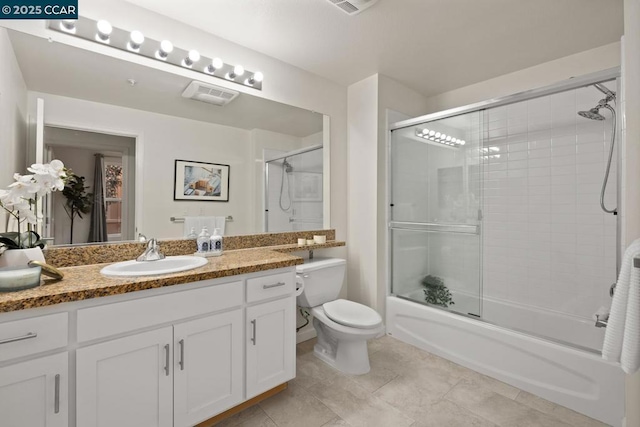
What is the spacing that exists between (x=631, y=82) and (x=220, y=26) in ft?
7.78

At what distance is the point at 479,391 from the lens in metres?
1.90

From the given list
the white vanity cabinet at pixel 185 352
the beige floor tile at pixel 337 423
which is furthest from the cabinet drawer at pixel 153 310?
the beige floor tile at pixel 337 423

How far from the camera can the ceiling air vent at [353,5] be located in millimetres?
1748

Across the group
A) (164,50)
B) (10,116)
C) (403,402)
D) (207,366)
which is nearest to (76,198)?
(10,116)

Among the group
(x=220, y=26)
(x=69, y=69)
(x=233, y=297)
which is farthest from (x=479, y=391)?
(x=69, y=69)

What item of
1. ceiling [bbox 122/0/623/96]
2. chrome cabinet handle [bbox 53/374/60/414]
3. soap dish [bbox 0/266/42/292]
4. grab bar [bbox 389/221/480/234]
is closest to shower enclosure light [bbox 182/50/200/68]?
ceiling [bbox 122/0/623/96]

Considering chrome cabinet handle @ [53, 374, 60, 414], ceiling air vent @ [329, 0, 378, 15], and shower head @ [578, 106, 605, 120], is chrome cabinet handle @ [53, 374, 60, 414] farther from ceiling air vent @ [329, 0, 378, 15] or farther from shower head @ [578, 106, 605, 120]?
shower head @ [578, 106, 605, 120]

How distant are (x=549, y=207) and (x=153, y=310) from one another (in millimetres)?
3104

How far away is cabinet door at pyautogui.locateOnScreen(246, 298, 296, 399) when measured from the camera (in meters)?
1.63

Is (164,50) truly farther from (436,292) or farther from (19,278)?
(436,292)

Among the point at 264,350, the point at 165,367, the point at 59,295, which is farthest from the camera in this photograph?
the point at 264,350

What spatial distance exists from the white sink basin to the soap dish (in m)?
0.24

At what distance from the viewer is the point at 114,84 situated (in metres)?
1.73

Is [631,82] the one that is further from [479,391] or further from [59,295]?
[59,295]
